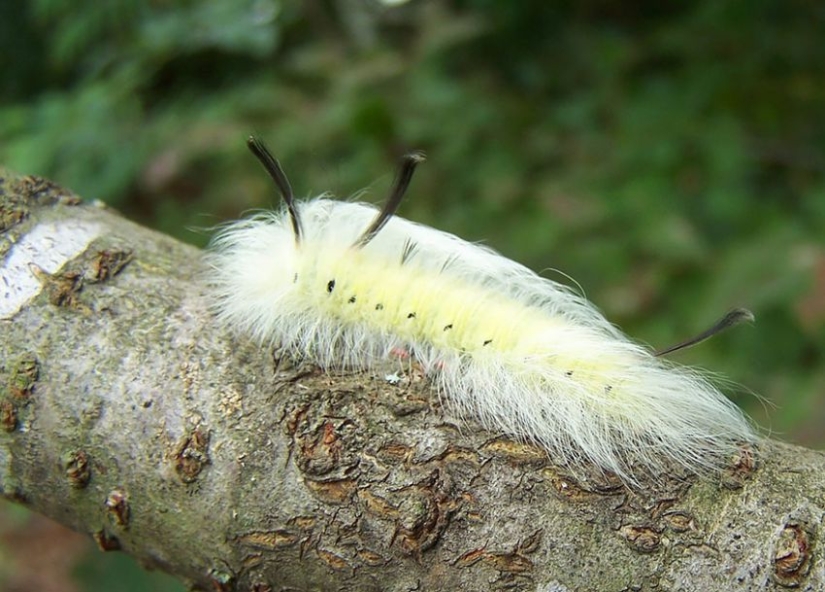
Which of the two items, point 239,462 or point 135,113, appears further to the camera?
point 135,113

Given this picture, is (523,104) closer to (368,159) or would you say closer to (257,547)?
(368,159)

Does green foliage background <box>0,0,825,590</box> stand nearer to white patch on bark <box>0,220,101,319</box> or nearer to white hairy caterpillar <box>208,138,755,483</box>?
white hairy caterpillar <box>208,138,755,483</box>

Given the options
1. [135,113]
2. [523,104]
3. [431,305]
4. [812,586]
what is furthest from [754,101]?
[812,586]

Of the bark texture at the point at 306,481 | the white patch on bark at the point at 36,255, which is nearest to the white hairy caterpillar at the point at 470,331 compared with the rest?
the bark texture at the point at 306,481

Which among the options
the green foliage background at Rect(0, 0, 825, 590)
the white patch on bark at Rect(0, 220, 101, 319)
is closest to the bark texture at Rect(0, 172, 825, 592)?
the white patch on bark at Rect(0, 220, 101, 319)

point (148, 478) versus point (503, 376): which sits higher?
point (148, 478)

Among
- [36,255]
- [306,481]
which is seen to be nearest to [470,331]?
[306,481]

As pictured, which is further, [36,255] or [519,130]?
[519,130]

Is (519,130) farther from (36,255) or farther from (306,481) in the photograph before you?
(306,481)
